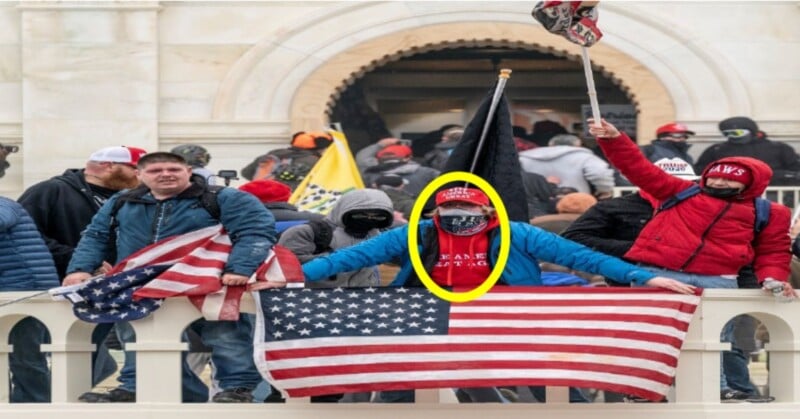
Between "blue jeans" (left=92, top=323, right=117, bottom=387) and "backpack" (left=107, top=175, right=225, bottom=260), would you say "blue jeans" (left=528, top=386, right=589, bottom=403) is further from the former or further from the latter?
"blue jeans" (left=92, top=323, right=117, bottom=387)

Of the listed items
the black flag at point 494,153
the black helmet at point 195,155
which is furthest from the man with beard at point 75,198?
the black helmet at point 195,155

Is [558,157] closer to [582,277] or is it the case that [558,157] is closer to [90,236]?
[582,277]

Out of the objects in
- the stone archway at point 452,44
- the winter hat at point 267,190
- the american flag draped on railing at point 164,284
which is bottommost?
the american flag draped on railing at point 164,284

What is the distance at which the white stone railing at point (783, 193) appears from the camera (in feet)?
56.7

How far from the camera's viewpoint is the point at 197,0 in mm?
20703

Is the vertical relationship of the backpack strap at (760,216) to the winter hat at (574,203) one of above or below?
below

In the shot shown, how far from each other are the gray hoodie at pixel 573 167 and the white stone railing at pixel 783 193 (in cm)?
19

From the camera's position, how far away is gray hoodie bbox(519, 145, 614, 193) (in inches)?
690

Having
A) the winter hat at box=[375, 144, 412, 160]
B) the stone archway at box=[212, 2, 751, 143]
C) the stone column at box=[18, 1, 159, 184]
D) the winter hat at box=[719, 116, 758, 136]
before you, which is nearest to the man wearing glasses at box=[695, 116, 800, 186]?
the winter hat at box=[719, 116, 758, 136]

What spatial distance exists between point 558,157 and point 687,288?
7.03 m

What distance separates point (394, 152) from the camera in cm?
1825

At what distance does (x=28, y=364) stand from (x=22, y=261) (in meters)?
0.66

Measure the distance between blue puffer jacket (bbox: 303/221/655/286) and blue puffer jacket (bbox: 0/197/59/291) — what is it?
162 centimetres

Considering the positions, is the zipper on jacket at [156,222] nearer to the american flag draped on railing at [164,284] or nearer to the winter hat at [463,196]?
the american flag draped on railing at [164,284]
